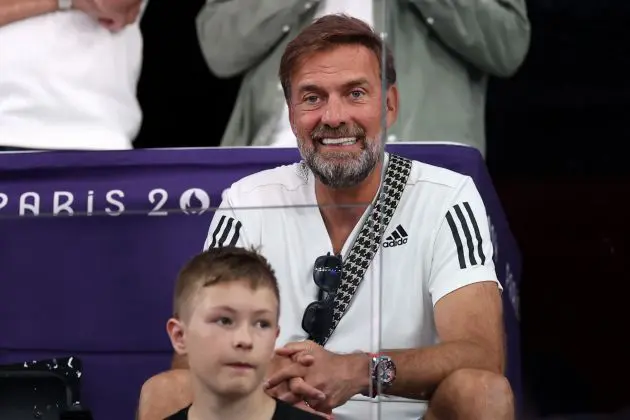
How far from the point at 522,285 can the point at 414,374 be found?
18.7 inches

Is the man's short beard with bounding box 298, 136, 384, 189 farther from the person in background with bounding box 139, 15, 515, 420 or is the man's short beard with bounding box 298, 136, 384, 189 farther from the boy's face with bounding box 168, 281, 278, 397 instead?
the boy's face with bounding box 168, 281, 278, 397

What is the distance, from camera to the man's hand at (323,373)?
2723mm

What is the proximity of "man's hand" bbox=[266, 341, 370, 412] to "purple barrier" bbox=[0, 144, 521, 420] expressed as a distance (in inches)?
10.5

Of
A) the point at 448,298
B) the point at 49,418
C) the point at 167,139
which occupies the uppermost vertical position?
the point at 167,139

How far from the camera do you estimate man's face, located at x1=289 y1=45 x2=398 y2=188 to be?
2973 millimetres

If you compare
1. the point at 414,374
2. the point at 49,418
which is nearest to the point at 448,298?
the point at 414,374

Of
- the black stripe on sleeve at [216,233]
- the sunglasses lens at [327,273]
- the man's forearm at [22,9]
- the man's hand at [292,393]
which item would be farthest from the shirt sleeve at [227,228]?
the man's forearm at [22,9]

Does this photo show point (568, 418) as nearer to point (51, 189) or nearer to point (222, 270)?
point (222, 270)

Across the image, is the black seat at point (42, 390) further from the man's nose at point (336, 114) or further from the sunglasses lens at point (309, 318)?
the man's nose at point (336, 114)

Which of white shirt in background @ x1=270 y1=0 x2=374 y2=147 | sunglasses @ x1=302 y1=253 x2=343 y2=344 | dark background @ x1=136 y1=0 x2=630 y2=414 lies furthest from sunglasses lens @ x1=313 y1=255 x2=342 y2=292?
dark background @ x1=136 y1=0 x2=630 y2=414

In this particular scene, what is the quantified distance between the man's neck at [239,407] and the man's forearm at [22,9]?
3.70 feet

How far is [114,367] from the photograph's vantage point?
9.46 ft

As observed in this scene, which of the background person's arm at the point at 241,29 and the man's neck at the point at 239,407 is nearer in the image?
the man's neck at the point at 239,407

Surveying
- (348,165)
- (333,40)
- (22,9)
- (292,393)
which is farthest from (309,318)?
(22,9)
